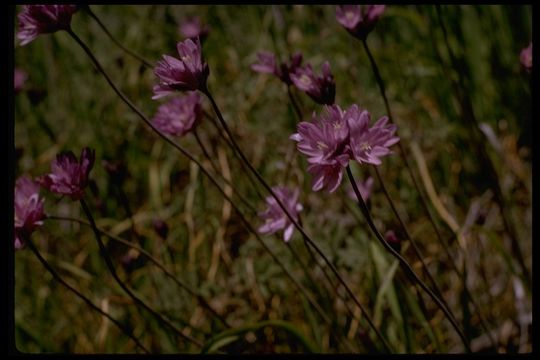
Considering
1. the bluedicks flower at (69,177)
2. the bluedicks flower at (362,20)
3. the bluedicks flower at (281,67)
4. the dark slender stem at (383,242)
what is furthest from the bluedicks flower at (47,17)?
the dark slender stem at (383,242)

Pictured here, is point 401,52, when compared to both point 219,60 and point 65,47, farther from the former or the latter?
point 65,47

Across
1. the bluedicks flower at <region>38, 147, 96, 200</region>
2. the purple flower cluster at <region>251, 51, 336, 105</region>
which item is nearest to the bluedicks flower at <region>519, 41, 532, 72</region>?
the purple flower cluster at <region>251, 51, 336, 105</region>

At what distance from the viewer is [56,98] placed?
95.6 inches

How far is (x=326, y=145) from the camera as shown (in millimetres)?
837

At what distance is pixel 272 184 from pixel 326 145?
3.14ft

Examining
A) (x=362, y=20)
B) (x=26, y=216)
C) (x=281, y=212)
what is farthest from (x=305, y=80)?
(x=26, y=216)

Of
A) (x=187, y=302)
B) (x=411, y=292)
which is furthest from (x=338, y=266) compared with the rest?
(x=187, y=302)

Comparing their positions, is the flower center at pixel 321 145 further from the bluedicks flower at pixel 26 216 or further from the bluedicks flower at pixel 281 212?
the bluedicks flower at pixel 26 216

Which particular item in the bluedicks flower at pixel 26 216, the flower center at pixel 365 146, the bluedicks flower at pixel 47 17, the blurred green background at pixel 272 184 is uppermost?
the bluedicks flower at pixel 47 17

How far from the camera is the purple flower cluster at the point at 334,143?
82 cm

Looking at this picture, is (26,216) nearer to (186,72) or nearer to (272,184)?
(186,72)

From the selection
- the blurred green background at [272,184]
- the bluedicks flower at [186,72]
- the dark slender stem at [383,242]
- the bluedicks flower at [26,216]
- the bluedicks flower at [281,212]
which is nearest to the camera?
the dark slender stem at [383,242]

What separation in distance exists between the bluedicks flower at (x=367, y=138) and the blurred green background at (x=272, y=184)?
0.45 meters

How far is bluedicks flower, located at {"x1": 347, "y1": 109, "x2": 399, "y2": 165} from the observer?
2.72ft
